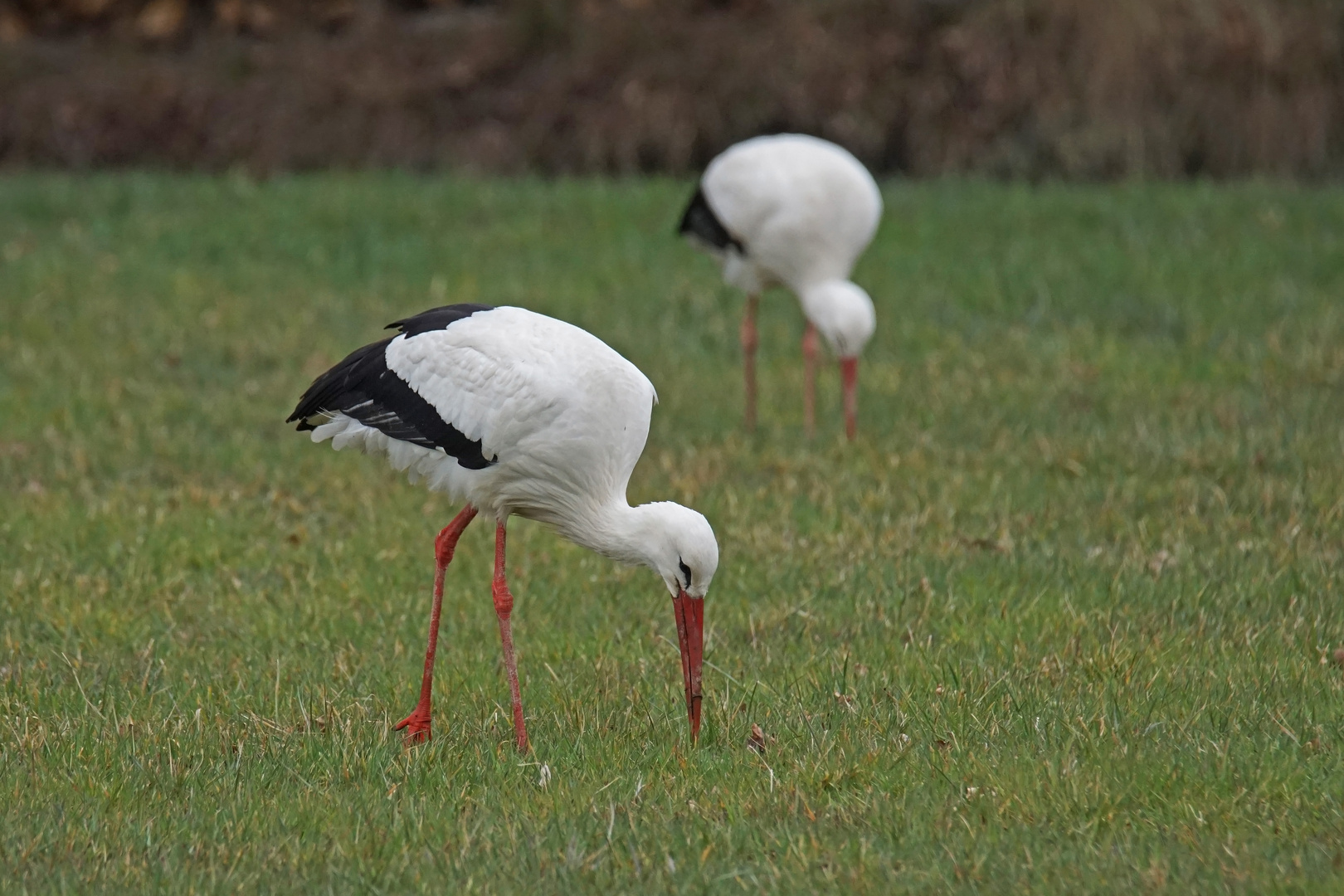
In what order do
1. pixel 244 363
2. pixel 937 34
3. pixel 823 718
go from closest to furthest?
pixel 823 718
pixel 244 363
pixel 937 34

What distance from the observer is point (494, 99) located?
739 inches

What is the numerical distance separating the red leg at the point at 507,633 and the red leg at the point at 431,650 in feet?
0.53

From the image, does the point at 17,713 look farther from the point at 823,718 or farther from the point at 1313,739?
the point at 1313,739

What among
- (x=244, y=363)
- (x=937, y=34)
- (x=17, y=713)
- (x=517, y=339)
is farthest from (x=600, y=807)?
(x=937, y=34)

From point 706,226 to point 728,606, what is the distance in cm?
445

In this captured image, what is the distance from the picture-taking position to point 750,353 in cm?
941

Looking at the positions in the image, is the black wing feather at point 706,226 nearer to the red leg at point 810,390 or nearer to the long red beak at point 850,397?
the red leg at point 810,390

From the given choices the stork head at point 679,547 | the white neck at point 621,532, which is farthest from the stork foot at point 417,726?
the stork head at point 679,547

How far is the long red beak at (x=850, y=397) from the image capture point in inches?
339

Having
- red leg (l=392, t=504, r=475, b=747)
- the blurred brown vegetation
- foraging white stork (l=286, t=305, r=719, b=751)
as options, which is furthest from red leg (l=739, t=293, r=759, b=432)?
the blurred brown vegetation

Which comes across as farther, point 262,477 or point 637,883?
point 262,477

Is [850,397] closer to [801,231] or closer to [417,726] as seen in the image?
[801,231]

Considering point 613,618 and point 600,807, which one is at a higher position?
point 600,807

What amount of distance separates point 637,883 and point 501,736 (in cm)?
118
